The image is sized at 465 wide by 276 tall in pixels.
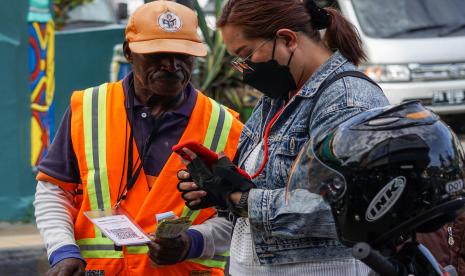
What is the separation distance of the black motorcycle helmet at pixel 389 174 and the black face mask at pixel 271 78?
67 centimetres

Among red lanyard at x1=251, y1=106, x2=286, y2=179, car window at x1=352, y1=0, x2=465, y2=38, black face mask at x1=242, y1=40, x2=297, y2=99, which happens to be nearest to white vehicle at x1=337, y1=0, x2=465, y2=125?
car window at x1=352, y1=0, x2=465, y2=38

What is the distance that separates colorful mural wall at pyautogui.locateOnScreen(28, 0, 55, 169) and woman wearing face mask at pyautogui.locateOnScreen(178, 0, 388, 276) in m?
6.61

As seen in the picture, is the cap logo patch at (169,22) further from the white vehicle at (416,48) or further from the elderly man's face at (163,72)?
the white vehicle at (416,48)

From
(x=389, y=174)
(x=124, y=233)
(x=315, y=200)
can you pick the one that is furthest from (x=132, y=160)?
(x=389, y=174)

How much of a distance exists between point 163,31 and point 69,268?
930 mm

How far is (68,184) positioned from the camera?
4.01 m

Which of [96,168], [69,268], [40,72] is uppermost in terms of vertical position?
[96,168]

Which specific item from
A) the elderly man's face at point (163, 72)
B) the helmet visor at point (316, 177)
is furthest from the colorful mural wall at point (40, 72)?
the helmet visor at point (316, 177)

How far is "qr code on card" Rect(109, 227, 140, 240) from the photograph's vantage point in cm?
367

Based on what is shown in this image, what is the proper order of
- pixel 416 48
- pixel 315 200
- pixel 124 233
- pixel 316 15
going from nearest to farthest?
pixel 315 200
pixel 316 15
pixel 124 233
pixel 416 48

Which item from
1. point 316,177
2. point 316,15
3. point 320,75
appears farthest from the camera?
point 316,15

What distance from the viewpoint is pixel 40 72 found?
32.6 ft

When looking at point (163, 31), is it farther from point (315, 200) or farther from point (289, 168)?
point (315, 200)

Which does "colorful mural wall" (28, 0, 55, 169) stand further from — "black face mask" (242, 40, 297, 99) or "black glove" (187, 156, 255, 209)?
"black glove" (187, 156, 255, 209)
